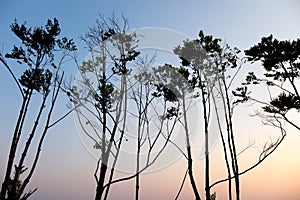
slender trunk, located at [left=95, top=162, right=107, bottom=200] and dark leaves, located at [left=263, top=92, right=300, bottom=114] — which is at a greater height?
dark leaves, located at [left=263, top=92, right=300, bottom=114]

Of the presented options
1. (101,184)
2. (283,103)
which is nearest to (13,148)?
(101,184)

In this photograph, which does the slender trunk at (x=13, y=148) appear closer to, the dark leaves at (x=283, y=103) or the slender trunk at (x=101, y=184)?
the slender trunk at (x=101, y=184)

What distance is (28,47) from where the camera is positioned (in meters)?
10.5

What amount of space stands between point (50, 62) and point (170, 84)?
17.6ft

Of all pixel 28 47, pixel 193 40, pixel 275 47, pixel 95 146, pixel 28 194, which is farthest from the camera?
pixel 193 40

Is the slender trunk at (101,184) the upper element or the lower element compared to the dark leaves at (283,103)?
lower

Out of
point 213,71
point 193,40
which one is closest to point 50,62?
point 193,40

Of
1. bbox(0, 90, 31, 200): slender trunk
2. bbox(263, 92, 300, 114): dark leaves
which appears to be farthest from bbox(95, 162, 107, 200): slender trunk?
bbox(263, 92, 300, 114): dark leaves

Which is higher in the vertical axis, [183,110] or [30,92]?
[183,110]

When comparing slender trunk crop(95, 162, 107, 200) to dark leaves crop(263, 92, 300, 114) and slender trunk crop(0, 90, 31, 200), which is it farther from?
dark leaves crop(263, 92, 300, 114)

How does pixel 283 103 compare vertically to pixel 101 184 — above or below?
above

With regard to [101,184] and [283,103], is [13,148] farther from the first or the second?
[283,103]

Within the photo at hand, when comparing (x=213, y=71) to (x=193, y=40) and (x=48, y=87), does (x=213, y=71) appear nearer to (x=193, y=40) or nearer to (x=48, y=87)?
(x=193, y=40)

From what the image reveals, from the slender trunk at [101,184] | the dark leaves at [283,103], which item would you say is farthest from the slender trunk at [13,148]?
the dark leaves at [283,103]
